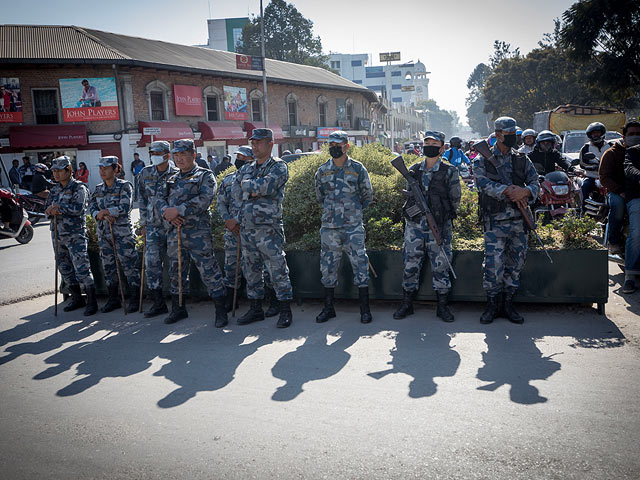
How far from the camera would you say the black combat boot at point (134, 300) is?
6508mm

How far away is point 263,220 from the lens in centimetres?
561

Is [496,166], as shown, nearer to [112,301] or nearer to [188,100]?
[112,301]

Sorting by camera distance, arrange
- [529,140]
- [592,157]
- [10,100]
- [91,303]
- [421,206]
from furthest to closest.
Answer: [10,100]
[529,140]
[592,157]
[91,303]
[421,206]

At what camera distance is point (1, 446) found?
3342 mm

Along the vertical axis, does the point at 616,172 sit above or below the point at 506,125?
below

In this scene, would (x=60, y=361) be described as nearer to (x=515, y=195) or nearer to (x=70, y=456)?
(x=70, y=456)

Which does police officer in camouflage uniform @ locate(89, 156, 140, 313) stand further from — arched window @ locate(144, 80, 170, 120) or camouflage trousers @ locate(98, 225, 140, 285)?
arched window @ locate(144, 80, 170, 120)

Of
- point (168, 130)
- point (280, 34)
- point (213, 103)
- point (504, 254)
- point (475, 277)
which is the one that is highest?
point (280, 34)

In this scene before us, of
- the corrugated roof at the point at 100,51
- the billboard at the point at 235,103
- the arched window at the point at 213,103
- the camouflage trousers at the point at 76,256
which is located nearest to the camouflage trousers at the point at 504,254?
the camouflage trousers at the point at 76,256

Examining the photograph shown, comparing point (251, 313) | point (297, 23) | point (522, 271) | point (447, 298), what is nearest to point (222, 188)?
point (251, 313)

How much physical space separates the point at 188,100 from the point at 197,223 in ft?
79.8

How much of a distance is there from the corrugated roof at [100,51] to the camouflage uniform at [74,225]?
63.7 feet

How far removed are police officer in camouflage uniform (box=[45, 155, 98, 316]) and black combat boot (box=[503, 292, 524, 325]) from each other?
4.77 meters

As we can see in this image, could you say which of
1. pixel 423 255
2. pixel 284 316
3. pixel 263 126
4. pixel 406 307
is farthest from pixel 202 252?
pixel 263 126
